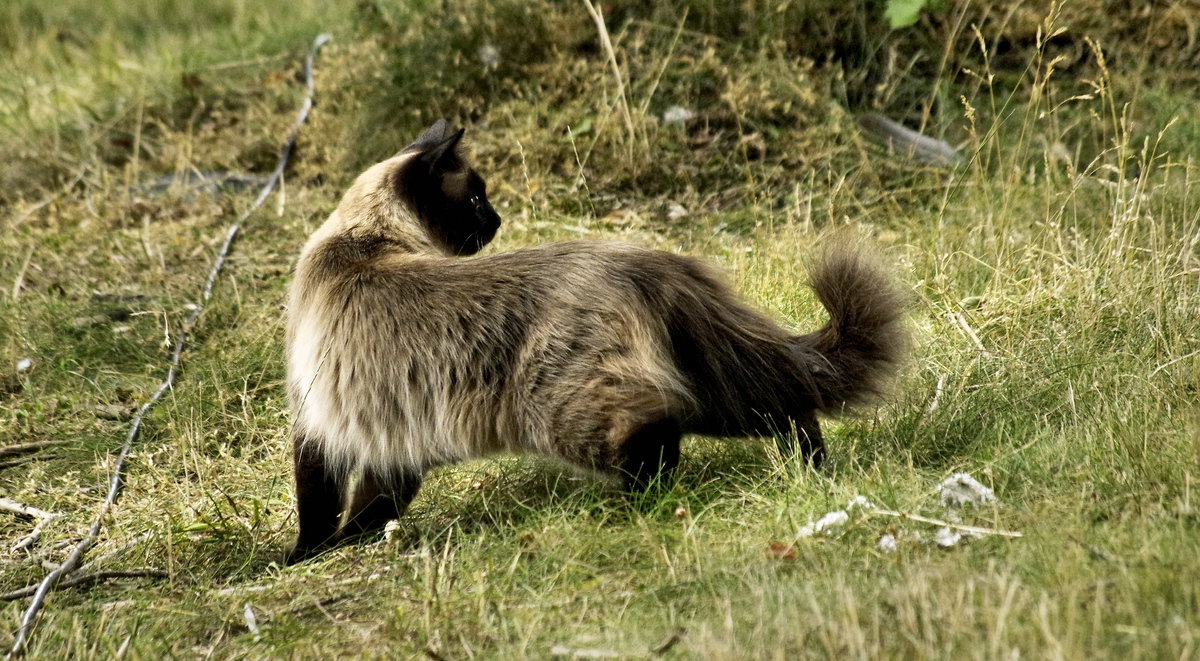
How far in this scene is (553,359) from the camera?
3.26m

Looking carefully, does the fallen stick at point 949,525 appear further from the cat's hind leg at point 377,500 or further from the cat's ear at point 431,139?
the cat's ear at point 431,139

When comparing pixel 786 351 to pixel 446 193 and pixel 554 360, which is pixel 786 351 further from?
pixel 446 193

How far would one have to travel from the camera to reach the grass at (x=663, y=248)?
2697mm

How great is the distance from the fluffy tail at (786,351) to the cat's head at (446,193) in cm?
105

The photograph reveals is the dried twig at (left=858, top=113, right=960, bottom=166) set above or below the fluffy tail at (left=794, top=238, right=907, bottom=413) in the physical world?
below

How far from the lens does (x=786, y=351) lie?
3.42m

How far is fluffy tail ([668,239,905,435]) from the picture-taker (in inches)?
133

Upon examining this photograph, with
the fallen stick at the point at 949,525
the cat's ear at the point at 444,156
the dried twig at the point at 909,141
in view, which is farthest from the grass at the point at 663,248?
the cat's ear at the point at 444,156

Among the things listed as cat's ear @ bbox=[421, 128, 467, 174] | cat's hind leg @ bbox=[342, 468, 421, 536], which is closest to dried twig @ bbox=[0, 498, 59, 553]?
cat's hind leg @ bbox=[342, 468, 421, 536]

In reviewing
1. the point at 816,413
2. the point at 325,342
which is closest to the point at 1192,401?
the point at 816,413

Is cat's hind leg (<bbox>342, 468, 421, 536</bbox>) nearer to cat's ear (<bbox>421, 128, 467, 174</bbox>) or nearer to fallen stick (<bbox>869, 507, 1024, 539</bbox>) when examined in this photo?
cat's ear (<bbox>421, 128, 467, 174</bbox>)

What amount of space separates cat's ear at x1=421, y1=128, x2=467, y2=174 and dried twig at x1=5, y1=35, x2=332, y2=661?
1.48 m

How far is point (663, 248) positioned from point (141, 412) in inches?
94.7

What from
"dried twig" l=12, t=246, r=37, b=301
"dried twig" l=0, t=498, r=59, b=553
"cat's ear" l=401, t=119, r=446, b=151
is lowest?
"dried twig" l=0, t=498, r=59, b=553
